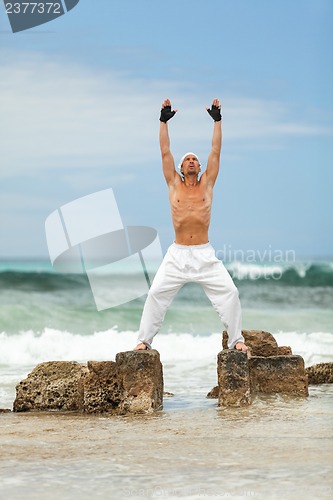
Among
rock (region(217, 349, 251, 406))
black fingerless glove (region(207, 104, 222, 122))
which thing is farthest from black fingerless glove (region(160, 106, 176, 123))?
rock (region(217, 349, 251, 406))

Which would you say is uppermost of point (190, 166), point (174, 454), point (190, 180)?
point (190, 166)

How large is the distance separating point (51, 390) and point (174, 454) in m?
2.62

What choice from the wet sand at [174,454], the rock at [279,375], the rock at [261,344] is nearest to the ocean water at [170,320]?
the rock at [261,344]

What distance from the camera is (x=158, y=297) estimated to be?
789 centimetres

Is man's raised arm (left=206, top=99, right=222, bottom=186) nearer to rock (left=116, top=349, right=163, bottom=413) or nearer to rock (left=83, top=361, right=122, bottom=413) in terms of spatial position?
rock (left=116, top=349, right=163, bottom=413)

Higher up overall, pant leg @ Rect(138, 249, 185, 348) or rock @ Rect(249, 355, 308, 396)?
pant leg @ Rect(138, 249, 185, 348)

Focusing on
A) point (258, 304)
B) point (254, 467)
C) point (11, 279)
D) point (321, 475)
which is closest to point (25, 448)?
point (254, 467)

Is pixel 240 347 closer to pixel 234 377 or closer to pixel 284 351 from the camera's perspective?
pixel 234 377

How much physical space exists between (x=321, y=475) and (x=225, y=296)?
3058mm

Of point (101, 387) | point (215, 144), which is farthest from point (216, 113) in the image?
point (101, 387)

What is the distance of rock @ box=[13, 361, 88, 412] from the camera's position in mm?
7965

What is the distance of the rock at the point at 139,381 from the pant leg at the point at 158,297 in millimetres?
363

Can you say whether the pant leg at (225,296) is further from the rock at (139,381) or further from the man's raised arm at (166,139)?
the man's raised arm at (166,139)

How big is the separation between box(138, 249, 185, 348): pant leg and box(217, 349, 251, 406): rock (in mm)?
677
